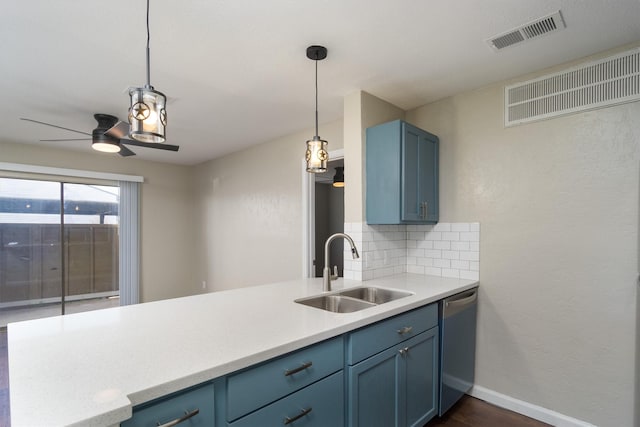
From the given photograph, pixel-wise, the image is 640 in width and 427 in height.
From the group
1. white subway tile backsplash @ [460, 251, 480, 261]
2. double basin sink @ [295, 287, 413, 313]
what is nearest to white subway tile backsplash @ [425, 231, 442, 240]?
white subway tile backsplash @ [460, 251, 480, 261]

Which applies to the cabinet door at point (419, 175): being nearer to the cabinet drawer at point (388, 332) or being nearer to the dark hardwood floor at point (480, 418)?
the cabinet drawer at point (388, 332)

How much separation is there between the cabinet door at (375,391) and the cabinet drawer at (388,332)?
0.04 m

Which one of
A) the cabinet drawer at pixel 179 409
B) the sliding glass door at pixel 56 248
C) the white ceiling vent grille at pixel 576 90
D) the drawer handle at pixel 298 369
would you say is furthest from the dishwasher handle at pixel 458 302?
the sliding glass door at pixel 56 248

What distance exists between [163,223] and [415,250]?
438 centimetres

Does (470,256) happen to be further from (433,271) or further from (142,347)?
(142,347)

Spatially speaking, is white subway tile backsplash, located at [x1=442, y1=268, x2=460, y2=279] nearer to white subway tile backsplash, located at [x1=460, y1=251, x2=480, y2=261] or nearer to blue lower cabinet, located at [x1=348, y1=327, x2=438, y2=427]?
white subway tile backsplash, located at [x1=460, y1=251, x2=480, y2=261]

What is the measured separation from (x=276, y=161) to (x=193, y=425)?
3362 millimetres

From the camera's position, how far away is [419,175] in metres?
2.60

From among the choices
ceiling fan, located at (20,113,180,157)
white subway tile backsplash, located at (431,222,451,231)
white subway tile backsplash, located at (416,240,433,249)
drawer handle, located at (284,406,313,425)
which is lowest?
drawer handle, located at (284,406,313,425)

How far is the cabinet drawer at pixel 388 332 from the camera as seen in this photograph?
5.06 feet

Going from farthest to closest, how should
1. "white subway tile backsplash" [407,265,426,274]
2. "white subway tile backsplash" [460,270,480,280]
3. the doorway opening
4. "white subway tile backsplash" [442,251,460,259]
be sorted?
the doorway opening
"white subway tile backsplash" [407,265,426,274]
"white subway tile backsplash" [442,251,460,259]
"white subway tile backsplash" [460,270,480,280]

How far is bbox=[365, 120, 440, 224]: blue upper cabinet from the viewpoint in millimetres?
2445

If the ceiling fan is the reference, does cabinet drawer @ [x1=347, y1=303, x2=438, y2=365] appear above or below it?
below

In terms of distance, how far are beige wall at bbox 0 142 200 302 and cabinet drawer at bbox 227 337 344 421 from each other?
187 inches
